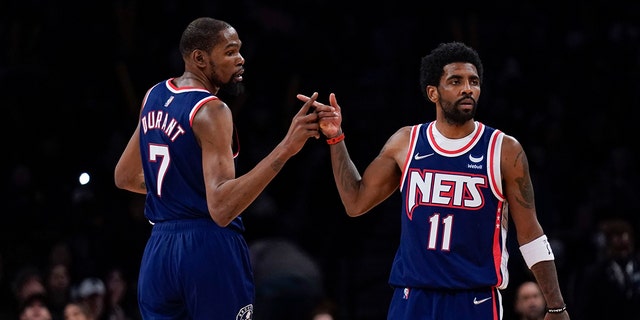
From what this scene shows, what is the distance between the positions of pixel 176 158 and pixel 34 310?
15.6 feet

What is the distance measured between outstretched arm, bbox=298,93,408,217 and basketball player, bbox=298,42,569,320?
0.08m

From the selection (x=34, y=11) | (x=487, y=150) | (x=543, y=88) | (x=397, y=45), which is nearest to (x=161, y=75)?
(x=34, y=11)

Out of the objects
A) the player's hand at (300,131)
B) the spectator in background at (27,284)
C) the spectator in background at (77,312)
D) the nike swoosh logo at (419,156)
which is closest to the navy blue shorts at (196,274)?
the player's hand at (300,131)

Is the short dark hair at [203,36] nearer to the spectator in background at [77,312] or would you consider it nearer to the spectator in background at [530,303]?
the spectator in background at [77,312]

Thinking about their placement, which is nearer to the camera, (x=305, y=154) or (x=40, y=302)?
(x=40, y=302)

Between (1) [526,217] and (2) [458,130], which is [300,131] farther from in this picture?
(1) [526,217]

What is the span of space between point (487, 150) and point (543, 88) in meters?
9.21

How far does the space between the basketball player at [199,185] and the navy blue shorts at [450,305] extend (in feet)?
2.78

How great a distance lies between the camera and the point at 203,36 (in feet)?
18.0

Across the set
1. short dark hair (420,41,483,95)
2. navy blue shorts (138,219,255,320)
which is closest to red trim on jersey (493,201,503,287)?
short dark hair (420,41,483,95)

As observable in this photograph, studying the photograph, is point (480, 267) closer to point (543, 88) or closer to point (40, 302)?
point (40, 302)

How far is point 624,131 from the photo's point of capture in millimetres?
14289

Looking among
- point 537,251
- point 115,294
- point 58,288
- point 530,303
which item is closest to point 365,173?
point 537,251

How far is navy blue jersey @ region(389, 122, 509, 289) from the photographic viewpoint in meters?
5.53
